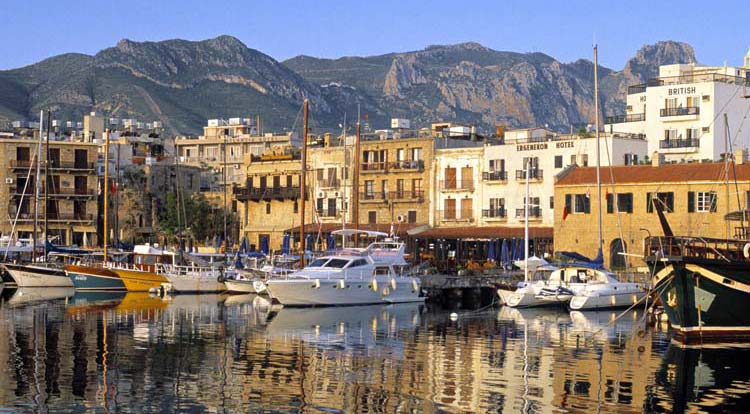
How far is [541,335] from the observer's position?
4844 cm

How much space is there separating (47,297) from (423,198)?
3142cm

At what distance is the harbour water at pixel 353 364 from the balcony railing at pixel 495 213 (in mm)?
27208

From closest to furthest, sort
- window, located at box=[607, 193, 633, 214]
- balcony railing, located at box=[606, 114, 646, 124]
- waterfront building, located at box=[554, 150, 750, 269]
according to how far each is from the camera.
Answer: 1. waterfront building, located at box=[554, 150, 750, 269]
2. window, located at box=[607, 193, 633, 214]
3. balcony railing, located at box=[606, 114, 646, 124]

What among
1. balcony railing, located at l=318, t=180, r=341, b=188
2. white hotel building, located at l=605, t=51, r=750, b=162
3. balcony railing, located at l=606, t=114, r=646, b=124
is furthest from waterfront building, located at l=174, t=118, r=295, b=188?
white hotel building, located at l=605, t=51, r=750, b=162

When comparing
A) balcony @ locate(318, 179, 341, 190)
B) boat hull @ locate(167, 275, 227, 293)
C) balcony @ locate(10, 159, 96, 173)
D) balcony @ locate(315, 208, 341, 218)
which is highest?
balcony @ locate(10, 159, 96, 173)

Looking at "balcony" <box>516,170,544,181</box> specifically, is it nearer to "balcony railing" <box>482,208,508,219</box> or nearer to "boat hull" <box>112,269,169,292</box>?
"balcony railing" <box>482,208,508,219</box>

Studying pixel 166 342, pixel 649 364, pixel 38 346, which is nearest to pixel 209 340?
pixel 166 342

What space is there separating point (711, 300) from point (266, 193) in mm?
59230

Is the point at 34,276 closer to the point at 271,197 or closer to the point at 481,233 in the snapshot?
the point at 271,197

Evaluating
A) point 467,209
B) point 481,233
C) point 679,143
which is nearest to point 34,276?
point 481,233

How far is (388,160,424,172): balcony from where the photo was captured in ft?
297

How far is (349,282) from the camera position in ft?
205

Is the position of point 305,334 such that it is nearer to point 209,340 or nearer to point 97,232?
point 209,340

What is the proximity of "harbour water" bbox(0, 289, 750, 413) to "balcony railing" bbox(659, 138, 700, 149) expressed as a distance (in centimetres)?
3749
